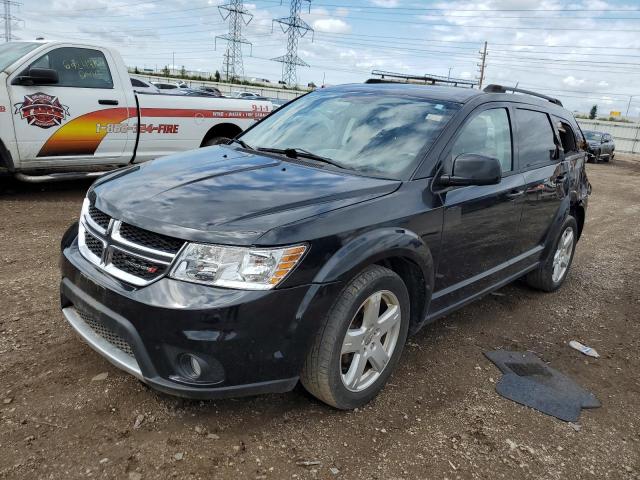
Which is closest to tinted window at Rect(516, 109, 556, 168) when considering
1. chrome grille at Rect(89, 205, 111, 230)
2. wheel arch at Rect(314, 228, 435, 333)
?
wheel arch at Rect(314, 228, 435, 333)

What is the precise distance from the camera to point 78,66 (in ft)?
22.2

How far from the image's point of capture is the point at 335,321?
2.49 metres

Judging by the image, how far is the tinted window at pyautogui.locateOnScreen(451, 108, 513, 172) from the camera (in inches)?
132

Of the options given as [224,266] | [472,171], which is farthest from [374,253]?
[472,171]

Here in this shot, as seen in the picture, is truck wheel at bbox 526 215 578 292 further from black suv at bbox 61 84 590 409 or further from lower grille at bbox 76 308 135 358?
lower grille at bbox 76 308 135 358

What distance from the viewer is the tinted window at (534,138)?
13.3ft

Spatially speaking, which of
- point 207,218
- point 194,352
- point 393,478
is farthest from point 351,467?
point 207,218

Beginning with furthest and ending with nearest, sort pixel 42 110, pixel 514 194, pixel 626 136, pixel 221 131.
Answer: pixel 626 136, pixel 221 131, pixel 42 110, pixel 514 194

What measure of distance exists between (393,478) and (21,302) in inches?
113

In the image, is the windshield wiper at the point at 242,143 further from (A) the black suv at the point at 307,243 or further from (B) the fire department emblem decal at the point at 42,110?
(B) the fire department emblem decal at the point at 42,110

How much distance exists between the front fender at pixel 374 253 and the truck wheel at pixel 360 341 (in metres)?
0.09

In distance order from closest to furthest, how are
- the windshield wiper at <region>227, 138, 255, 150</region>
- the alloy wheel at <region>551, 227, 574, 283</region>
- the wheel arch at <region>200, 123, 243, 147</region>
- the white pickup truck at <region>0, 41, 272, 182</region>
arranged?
the windshield wiper at <region>227, 138, 255, 150</region>
the alloy wheel at <region>551, 227, 574, 283</region>
the white pickup truck at <region>0, 41, 272, 182</region>
the wheel arch at <region>200, 123, 243, 147</region>

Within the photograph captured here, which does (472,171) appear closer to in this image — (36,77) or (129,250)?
(129,250)

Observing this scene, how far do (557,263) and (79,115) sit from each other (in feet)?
19.2
